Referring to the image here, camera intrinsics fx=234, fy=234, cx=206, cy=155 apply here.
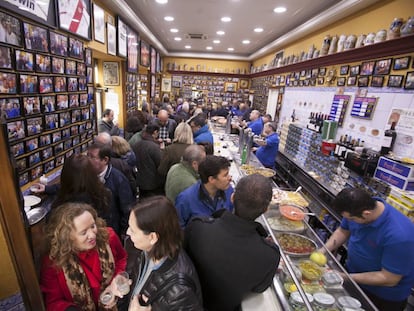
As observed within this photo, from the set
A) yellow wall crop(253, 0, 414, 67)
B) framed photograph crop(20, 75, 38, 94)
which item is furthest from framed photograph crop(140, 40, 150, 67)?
framed photograph crop(20, 75, 38, 94)

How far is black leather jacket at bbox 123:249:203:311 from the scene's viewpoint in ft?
3.77

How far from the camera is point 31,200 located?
2.54 metres

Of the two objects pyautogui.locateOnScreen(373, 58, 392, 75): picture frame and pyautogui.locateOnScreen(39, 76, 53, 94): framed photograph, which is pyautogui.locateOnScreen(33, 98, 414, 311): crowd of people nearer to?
pyautogui.locateOnScreen(39, 76, 53, 94): framed photograph

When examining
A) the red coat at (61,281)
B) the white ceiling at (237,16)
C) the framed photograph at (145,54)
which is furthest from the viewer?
the framed photograph at (145,54)

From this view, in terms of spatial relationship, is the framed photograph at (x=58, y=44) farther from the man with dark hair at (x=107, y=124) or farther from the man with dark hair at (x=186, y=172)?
the man with dark hair at (x=186, y=172)

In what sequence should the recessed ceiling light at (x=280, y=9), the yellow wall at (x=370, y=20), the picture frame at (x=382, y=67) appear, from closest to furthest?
the yellow wall at (x=370, y=20)
the picture frame at (x=382, y=67)
the recessed ceiling light at (x=280, y=9)

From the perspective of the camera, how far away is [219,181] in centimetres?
209

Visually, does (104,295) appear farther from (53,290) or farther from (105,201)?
(105,201)

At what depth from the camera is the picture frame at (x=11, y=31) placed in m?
2.22

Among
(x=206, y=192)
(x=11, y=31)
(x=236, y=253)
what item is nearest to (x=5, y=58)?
(x=11, y=31)

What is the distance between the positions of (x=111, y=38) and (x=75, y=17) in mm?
1837

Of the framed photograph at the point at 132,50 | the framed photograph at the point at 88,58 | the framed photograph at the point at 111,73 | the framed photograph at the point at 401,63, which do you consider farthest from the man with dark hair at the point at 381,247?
the framed photograph at the point at 132,50

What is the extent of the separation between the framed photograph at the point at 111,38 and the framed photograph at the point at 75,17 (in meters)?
1.06

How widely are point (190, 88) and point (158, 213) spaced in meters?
13.7
